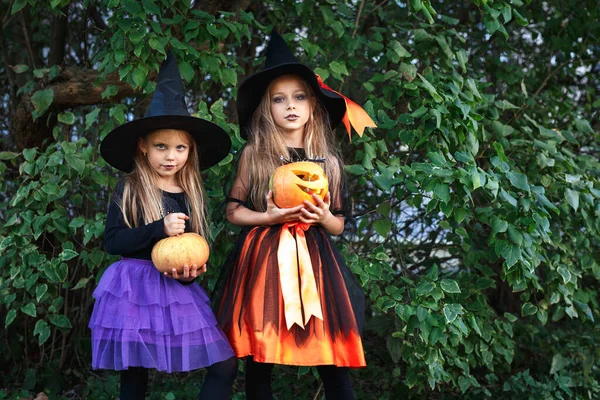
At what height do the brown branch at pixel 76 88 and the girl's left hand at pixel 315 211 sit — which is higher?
the brown branch at pixel 76 88

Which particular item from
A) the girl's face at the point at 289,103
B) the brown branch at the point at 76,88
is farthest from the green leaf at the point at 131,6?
the brown branch at the point at 76,88

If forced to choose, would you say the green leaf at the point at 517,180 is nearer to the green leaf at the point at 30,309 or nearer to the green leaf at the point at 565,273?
the green leaf at the point at 565,273

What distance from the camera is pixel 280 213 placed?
280cm

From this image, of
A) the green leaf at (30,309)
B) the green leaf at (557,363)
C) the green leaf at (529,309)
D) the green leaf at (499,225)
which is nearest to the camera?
the green leaf at (499,225)

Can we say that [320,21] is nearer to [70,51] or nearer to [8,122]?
[70,51]

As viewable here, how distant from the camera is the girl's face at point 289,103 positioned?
3.00 meters

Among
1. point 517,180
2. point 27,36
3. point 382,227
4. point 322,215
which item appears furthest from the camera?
point 27,36

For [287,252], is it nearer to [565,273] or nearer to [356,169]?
[356,169]

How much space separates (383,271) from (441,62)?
1.15 meters

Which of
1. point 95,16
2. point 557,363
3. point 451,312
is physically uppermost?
point 95,16

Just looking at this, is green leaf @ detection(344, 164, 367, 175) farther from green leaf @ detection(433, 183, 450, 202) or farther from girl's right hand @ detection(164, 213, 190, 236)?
girl's right hand @ detection(164, 213, 190, 236)

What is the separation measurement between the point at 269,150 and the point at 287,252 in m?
0.48

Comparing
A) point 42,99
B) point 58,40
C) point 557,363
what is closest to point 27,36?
point 58,40

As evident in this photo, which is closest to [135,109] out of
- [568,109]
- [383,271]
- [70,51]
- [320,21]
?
[70,51]
